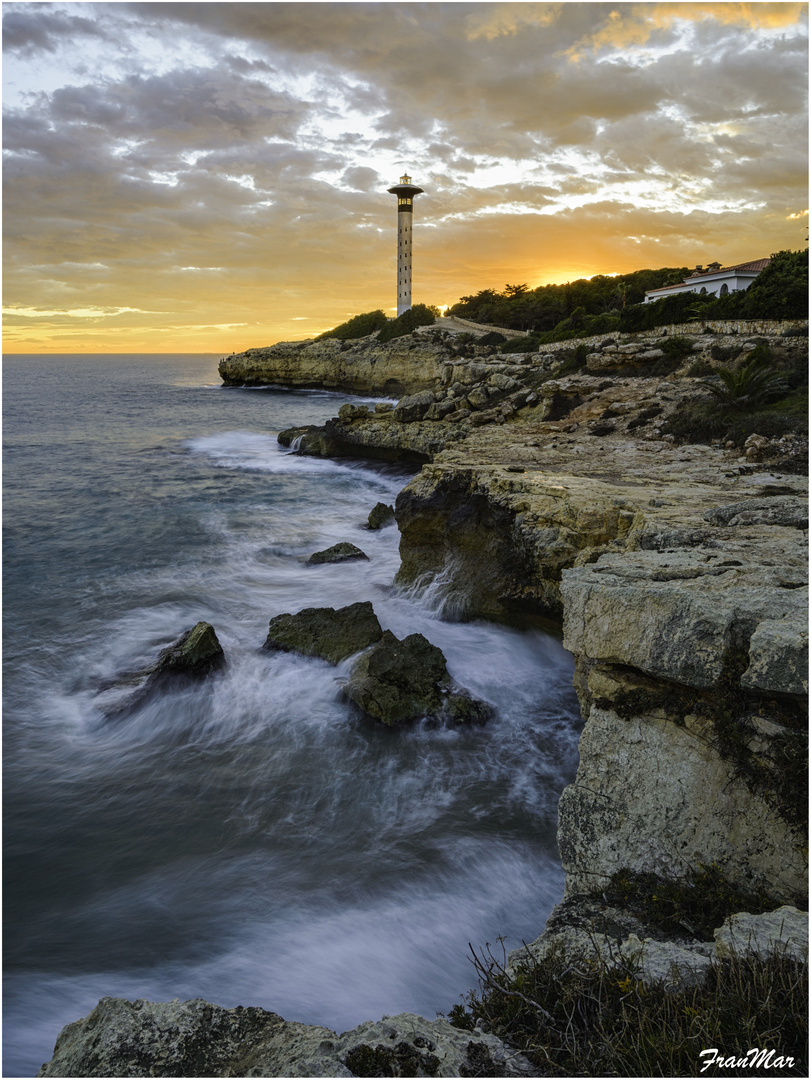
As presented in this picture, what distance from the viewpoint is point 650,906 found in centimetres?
392

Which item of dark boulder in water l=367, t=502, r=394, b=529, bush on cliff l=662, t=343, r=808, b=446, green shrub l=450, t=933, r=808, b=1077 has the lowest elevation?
green shrub l=450, t=933, r=808, b=1077

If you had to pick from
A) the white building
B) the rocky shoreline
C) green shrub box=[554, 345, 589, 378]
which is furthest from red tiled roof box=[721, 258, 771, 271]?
the rocky shoreline

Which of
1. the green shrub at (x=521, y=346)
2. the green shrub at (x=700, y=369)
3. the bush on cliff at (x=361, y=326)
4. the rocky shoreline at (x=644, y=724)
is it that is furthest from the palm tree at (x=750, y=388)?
the bush on cliff at (x=361, y=326)

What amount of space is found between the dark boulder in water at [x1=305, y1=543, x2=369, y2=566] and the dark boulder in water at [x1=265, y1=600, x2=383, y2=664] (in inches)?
185

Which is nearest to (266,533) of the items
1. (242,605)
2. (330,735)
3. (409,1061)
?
(242,605)

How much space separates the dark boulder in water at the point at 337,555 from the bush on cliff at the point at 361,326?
70484 millimetres

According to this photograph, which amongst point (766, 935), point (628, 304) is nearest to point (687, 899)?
point (766, 935)

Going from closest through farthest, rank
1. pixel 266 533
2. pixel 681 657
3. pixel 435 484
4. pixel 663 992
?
1. pixel 663 992
2. pixel 681 657
3. pixel 435 484
4. pixel 266 533

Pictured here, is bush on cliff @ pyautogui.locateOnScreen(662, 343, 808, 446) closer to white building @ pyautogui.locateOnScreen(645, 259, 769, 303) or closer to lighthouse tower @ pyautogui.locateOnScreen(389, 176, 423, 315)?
white building @ pyautogui.locateOnScreen(645, 259, 769, 303)

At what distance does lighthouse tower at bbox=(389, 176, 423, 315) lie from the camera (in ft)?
258

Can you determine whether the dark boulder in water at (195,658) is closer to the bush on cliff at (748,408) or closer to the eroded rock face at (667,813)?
the eroded rock face at (667,813)

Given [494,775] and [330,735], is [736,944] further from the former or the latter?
[330,735]

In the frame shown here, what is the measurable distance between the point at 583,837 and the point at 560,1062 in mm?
1909

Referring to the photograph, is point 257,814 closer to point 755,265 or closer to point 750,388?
point 750,388
